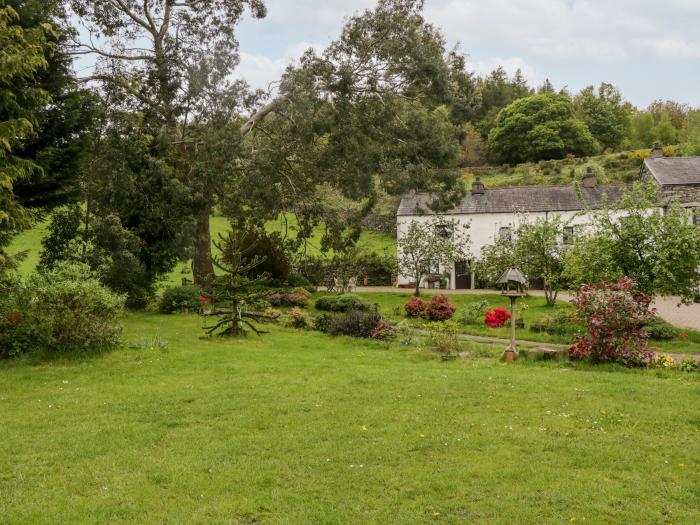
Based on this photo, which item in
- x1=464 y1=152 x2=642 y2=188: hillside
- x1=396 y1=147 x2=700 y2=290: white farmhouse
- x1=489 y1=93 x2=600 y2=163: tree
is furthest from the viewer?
x1=489 y1=93 x2=600 y2=163: tree

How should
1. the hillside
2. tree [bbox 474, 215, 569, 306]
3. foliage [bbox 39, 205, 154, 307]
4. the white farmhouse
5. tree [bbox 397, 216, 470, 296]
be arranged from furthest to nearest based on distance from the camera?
the hillside
the white farmhouse
tree [bbox 397, 216, 470, 296]
tree [bbox 474, 215, 569, 306]
foliage [bbox 39, 205, 154, 307]

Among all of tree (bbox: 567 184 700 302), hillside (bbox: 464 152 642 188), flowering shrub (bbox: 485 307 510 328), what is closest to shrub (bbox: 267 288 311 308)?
flowering shrub (bbox: 485 307 510 328)

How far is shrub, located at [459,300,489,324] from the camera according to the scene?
21.5 metres

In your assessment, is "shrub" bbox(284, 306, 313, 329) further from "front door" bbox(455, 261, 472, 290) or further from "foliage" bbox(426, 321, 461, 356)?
"front door" bbox(455, 261, 472, 290)

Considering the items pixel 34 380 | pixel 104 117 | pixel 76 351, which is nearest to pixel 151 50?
pixel 104 117

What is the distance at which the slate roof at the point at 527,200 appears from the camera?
39.5 m

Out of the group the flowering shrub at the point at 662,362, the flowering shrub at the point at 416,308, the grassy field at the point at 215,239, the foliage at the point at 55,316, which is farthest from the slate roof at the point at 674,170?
the foliage at the point at 55,316

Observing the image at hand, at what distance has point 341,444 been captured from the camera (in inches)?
294

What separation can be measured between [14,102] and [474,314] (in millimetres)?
16238

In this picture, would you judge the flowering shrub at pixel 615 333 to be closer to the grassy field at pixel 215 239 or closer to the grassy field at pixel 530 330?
the grassy field at pixel 530 330

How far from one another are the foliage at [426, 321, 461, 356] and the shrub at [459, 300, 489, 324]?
420cm

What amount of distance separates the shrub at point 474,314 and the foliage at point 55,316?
1279 centimetres

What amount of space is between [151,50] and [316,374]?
66.8ft

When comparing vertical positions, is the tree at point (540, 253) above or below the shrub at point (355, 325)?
above
